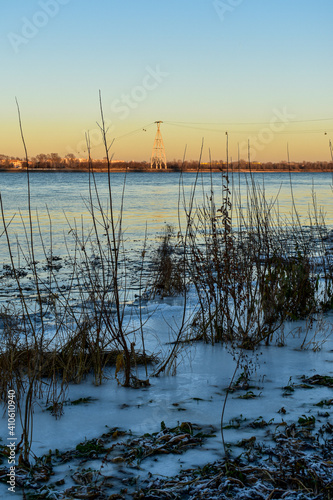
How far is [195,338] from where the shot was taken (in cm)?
401

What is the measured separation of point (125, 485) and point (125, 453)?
→ 233mm

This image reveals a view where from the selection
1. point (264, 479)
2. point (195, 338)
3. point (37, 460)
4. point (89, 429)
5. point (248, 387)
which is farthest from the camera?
point (195, 338)

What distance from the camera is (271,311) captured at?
13.4 feet

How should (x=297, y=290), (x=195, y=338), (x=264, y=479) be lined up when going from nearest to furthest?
(x=264, y=479) → (x=195, y=338) → (x=297, y=290)

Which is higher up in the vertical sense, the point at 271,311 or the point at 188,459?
the point at 271,311

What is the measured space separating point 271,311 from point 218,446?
193 cm

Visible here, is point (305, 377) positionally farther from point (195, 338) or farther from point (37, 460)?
point (37, 460)

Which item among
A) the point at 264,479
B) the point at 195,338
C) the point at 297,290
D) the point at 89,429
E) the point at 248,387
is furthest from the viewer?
the point at 297,290

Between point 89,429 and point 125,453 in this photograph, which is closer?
point 125,453

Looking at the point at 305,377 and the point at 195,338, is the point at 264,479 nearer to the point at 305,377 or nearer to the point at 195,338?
the point at 305,377

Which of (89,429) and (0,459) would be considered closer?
(0,459)

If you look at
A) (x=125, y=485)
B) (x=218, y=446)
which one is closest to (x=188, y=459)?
(x=218, y=446)

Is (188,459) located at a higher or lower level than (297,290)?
lower

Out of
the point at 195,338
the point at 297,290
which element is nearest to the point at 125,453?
the point at 195,338
